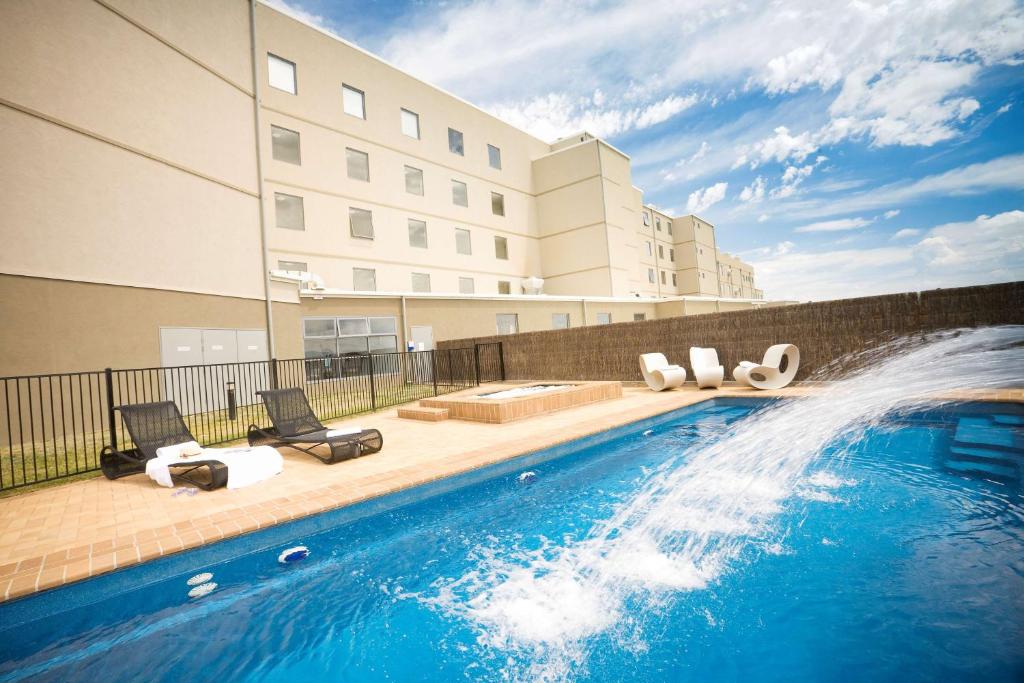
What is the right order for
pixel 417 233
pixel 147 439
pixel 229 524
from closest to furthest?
pixel 229 524
pixel 147 439
pixel 417 233

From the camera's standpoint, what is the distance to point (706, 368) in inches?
411

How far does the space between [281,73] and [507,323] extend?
42.9 ft

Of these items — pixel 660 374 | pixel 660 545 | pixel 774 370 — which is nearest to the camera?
pixel 660 545

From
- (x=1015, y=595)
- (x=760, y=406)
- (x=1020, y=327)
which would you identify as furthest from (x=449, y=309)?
(x=1015, y=595)

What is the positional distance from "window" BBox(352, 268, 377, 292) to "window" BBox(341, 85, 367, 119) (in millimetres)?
6617

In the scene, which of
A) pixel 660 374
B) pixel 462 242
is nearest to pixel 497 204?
pixel 462 242

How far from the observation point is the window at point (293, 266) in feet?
53.9

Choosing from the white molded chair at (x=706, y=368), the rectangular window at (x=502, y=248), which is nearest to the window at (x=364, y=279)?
the rectangular window at (x=502, y=248)

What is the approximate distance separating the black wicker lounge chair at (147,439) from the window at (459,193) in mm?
18301

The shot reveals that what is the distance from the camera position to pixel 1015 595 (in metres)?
2.53

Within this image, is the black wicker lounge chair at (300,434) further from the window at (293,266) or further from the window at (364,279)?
the window at (364,279)

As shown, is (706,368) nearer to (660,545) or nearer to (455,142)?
(660,545)

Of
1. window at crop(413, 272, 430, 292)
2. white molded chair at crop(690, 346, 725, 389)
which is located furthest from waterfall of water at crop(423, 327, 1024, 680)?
window at crop(413, 272, 430, 292)

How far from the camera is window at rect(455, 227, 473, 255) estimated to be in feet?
74.4
